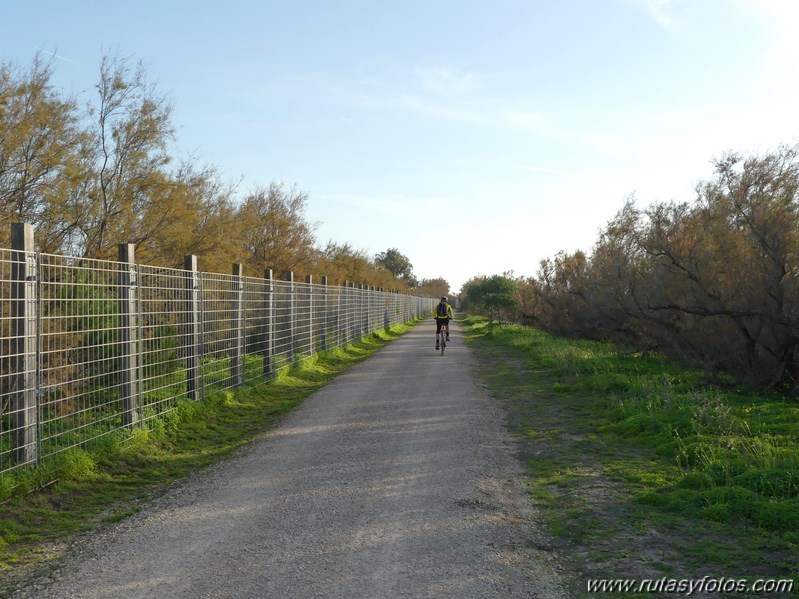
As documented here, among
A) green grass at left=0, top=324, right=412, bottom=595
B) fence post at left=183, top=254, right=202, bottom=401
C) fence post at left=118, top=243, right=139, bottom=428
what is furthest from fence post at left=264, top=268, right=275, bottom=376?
fence post at left=118, top=243, right=139, bottom=428

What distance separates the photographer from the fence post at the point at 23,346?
19.0 ft

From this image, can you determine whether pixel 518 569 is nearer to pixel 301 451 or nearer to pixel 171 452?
pixel 301 451

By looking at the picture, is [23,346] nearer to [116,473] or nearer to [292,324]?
[116,473]

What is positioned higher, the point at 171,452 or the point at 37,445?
the point at 37,445

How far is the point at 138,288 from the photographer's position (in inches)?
321

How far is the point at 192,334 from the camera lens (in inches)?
391

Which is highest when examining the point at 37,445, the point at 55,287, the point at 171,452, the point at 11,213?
the point at 11,213

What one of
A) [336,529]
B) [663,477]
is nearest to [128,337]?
[336,529]

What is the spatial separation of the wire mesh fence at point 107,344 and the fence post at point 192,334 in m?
0.02

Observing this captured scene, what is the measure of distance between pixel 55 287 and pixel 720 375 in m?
11.7

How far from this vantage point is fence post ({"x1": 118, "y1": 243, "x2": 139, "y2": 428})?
25.4 ft

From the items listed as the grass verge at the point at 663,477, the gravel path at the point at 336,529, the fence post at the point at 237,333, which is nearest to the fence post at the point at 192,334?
the fence post at the point at 237,333

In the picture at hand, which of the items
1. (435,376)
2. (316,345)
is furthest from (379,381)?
(316,345)

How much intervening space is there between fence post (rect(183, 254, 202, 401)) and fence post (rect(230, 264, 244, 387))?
159 cm
